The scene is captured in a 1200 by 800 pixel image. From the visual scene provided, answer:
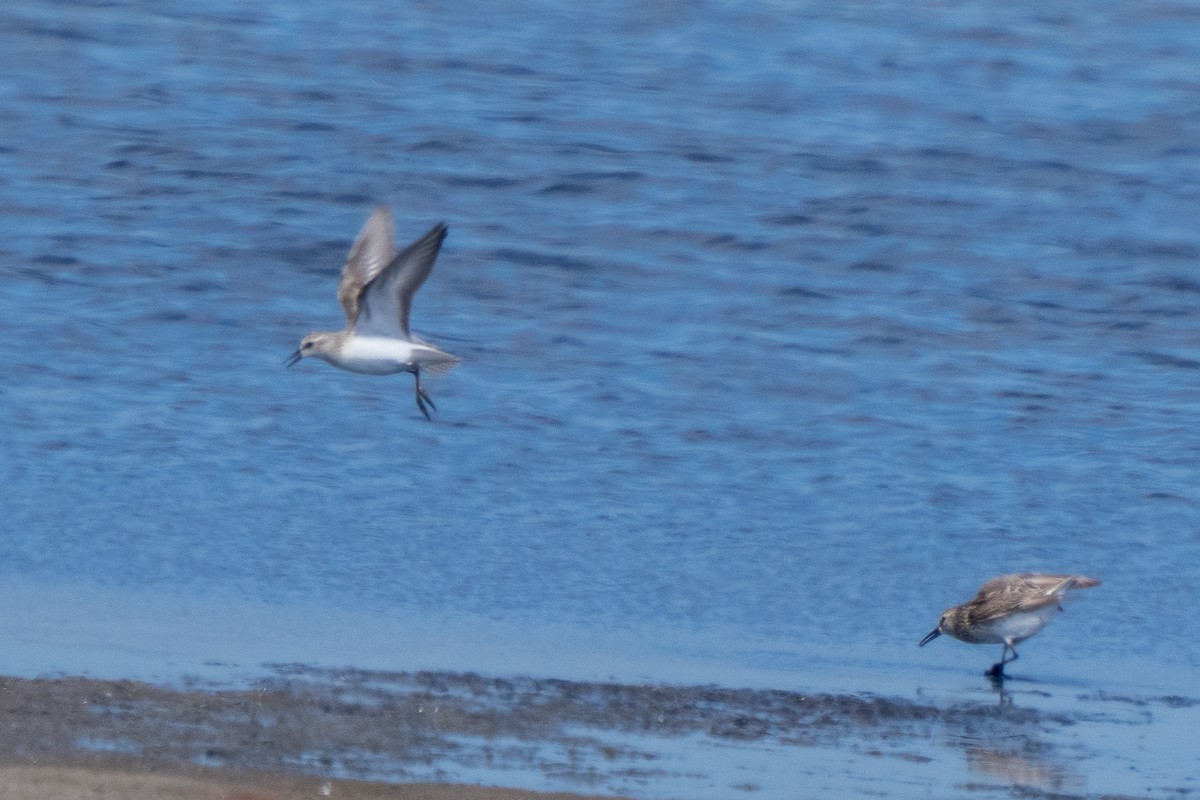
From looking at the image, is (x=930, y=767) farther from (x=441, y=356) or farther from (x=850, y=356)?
(x=850, y=356)

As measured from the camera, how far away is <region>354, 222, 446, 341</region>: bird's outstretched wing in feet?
24.1

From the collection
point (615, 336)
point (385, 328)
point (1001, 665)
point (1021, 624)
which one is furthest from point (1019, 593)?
point (615, 336)

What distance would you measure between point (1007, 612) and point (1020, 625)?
0.10 meters

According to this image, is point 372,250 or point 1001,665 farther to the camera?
point 372,250

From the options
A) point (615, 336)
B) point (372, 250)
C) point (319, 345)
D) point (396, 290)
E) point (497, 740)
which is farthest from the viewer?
point (615, 336)

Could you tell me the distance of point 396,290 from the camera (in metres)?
7.76

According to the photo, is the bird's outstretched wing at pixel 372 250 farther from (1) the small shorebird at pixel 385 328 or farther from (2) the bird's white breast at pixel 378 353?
(2) the bird's white breast at pixel 378 353

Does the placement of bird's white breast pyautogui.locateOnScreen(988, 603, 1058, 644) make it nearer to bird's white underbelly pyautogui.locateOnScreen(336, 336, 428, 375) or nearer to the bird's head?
bird's white underbelly pyautogui.locateOnScreen(336, 336, 428, 375)

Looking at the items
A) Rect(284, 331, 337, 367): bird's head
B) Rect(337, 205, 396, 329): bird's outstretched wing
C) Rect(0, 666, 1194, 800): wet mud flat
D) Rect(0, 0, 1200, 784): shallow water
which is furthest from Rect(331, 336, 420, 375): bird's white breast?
Rect(0, 666, 1194, 800): wet mud flat

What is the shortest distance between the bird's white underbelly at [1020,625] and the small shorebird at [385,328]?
2390 mm

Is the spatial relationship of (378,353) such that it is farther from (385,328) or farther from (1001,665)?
(1001,665)

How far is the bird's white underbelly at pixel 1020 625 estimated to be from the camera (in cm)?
776

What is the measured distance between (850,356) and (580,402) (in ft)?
6.41

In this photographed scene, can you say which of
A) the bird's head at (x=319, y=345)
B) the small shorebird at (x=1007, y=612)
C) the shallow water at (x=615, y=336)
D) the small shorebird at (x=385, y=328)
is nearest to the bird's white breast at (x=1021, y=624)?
the small shorebird at (x=1007, y=612)
